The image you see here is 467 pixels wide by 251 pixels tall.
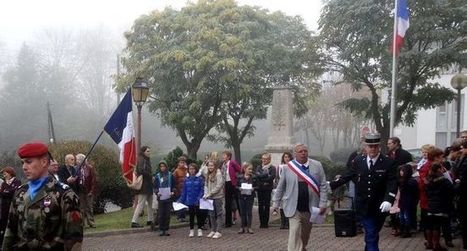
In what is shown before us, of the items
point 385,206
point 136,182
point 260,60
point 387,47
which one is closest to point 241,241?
point 136,182

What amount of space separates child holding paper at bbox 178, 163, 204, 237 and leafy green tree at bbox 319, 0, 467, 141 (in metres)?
10.6

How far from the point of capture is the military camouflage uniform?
4.39m

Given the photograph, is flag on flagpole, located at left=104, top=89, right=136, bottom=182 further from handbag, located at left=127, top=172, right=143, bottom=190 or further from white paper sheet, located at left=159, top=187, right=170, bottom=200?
white paper sheet, located at left=159, top=187, right=170, bottom=200

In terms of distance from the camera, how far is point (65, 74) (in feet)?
208

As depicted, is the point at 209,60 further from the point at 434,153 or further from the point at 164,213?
the point at 434,153

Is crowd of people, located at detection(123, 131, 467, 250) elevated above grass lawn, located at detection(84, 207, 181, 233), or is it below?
above

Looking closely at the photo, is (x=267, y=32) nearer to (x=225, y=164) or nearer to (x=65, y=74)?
(x=225, y=164)

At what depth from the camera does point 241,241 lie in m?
12.4

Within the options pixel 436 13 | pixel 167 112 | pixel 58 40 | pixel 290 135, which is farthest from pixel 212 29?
pixel 58 40

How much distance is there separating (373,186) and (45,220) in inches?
208

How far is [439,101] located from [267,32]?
38.4 ft

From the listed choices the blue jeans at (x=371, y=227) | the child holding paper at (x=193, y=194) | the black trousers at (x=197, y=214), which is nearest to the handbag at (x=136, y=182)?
the child holding paper at (x=193, y=194)

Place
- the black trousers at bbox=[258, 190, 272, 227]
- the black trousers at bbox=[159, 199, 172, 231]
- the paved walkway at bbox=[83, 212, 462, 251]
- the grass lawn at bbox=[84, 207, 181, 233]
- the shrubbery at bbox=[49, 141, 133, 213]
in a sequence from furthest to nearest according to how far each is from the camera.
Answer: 1. the shrubbery at bbox=[49, 141, 133, 213]
2. the grass lawn at bbox=[84, 207, 181, 233]
3. the black trousers at bbox=[258, 190, 272, 227]
4. the black trousers at bbox=[159, 199, 172, 231]
5. the paved walkway at bbox=[83, 212, 462, 251]

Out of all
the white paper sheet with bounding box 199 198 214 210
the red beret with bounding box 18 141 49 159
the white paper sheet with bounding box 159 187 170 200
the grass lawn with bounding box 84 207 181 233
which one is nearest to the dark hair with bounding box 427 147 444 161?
the white paper sheet with bounding box 199 198 214 210
